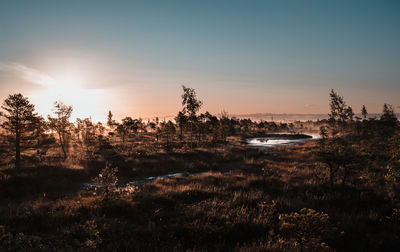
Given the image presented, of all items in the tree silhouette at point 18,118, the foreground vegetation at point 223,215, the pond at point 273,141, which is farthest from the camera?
the pond at point 273,141

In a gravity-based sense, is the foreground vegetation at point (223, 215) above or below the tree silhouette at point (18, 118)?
below

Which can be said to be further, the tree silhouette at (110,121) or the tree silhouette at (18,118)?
the tree silhouette at (110,121)

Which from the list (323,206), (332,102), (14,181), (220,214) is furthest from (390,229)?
(332,102)

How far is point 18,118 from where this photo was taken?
65.9 feet

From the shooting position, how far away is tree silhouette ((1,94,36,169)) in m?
19.6

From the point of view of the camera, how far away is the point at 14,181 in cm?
1419

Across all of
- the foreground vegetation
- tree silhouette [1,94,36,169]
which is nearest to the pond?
the foreground vegetation

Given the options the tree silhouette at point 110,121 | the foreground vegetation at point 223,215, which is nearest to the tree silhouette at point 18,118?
the foreground vegetation at point 223,215

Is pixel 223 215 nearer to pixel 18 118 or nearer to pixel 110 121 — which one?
pixel 18 118

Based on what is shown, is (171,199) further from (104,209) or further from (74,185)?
(74,185)

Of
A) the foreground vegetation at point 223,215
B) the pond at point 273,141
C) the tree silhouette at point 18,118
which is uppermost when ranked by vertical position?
the tree silhouette at point 18,118

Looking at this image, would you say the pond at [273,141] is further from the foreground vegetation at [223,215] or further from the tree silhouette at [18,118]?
the tree silhouette at [18,118]

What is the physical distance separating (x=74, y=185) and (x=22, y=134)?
10594 mm

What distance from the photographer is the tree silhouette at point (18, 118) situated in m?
19.6
